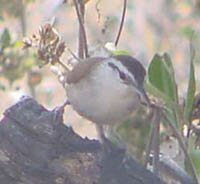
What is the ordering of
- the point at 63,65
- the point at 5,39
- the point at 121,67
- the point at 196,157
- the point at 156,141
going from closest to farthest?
1. the point at 156,141
2. the point at 196,157
3. the point at 121,67
4. the point at 63,65
5. the point at 5,39

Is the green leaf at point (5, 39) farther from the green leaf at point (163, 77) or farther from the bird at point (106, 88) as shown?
the green leaf at point (163, 77)

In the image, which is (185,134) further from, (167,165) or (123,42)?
(123,42)

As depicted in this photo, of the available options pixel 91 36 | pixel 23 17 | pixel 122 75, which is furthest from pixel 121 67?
pixel 91 36

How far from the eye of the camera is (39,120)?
2.47 m

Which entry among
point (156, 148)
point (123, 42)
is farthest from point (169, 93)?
point (123, 42)

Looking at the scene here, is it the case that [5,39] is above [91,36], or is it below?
below

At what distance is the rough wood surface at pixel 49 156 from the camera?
2.42 metres

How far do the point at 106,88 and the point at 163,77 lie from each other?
0.29 meters

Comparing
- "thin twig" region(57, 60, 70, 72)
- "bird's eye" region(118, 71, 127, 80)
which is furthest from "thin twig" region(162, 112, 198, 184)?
"thin twig" region(57, 60, 70, 72)

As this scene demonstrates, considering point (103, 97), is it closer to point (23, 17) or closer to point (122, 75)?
point (122, 75)

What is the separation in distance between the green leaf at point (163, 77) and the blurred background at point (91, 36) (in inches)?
16.0

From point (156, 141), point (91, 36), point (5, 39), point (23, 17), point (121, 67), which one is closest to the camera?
point (156, 141)

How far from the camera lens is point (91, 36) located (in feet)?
16.6

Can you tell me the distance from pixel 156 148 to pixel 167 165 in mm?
218
